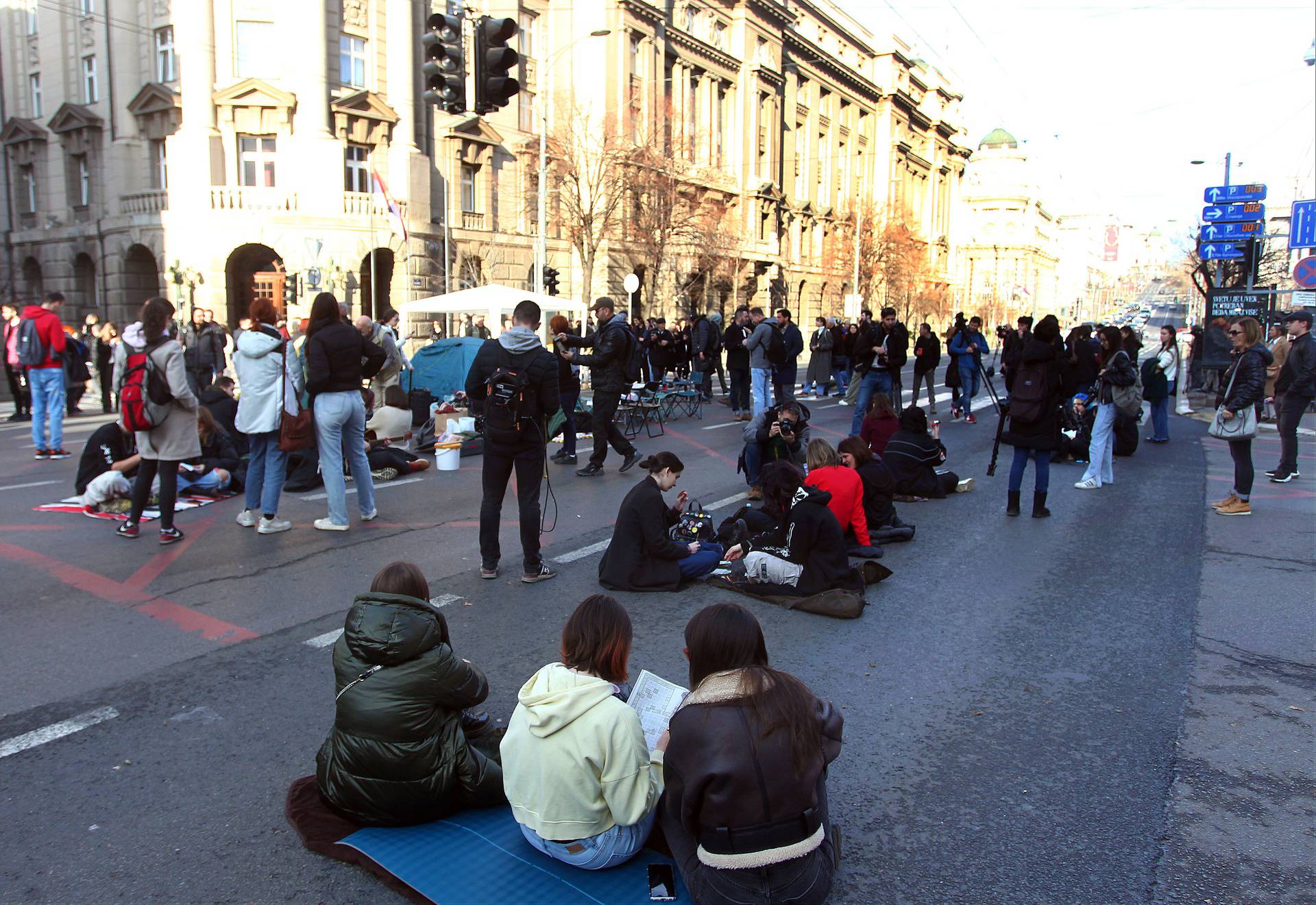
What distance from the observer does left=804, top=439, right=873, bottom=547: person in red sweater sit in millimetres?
7012

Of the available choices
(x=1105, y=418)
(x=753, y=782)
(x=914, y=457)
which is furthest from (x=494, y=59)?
(x=753, y=782)

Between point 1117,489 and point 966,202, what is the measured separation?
123935 millimetres

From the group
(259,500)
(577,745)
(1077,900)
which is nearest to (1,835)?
(577,745)

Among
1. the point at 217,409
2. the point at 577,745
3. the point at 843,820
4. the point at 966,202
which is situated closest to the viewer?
the point at 577,745

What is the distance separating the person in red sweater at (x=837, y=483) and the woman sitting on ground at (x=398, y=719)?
4.05 metres

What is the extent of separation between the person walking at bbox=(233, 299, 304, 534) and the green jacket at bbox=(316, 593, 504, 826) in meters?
4.99

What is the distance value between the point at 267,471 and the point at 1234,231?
24300 millimetres

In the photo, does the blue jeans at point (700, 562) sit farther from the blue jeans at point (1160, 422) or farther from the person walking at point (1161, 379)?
the blue jeans at point (1160, 422)

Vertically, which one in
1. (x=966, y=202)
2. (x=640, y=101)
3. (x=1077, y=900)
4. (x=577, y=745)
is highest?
(x=966, y=202)

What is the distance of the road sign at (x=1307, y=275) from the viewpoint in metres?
16.7

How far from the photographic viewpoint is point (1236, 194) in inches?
922

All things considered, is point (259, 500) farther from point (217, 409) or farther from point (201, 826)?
point (201, 826)

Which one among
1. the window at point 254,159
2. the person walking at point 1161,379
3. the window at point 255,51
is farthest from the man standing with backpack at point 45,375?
the window at point 255,51

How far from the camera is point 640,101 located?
3962cm
